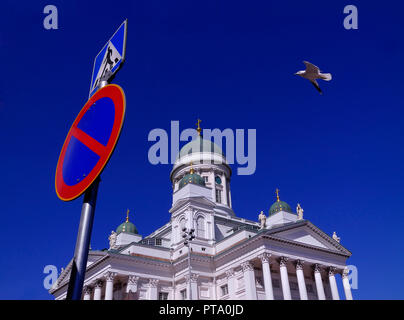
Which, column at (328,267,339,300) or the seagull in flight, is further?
column at (328,267,339,300)

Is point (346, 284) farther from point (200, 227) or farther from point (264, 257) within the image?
point (200, 227)

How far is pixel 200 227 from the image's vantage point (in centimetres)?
4712

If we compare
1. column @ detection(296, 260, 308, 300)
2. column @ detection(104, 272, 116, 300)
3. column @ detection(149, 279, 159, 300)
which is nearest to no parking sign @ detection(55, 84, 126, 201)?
column @ detection(104, 272, 116, 300)

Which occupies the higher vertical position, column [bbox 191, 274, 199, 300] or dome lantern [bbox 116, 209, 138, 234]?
dome lantern [bbox 116, 209, 138, 234]

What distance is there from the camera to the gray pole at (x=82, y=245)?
402 cm

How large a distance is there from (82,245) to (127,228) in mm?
55990

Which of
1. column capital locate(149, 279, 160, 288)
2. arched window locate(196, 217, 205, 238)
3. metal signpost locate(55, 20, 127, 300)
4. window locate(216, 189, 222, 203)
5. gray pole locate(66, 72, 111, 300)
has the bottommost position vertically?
gray pole locate(66, 72, 111, 300)

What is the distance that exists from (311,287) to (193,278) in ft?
47.4

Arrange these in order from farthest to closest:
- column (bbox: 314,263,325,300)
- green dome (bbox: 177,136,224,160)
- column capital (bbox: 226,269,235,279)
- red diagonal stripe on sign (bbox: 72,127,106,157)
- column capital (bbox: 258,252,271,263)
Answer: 1. green dome (bbox: 177,136,224,160)
2. column capital (bbox: 226,269,235,279)
3. column (bbox: 314,263,325,300)
4. column capital (bbox: 258,252,271,263)
5. red diagonal stripe on sign (bbox: 72,127,106,157)

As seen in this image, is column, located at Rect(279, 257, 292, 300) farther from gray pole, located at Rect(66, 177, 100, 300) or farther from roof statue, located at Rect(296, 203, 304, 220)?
gray pole, located at Rect(66, 177, 100, 300)

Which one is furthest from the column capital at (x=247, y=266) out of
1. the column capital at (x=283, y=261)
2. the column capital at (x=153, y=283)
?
the column capital at (x=153, y=283)

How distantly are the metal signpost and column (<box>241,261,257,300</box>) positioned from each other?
35780 millimetres

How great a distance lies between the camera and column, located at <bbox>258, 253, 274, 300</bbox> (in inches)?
1453

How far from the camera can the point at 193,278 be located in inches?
1640
